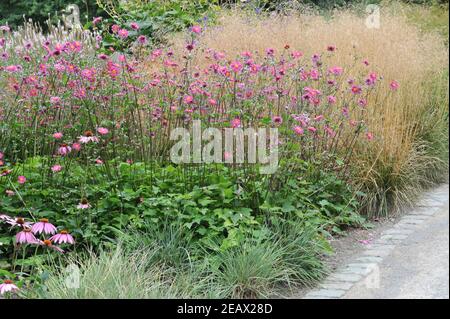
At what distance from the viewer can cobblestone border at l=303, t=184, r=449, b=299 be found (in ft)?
14.0

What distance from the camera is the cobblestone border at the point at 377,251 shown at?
168 inches

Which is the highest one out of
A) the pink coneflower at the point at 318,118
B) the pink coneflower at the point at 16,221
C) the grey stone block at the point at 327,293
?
the pink coneflower at the point at 318,118

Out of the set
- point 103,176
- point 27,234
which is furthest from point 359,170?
point 27,234

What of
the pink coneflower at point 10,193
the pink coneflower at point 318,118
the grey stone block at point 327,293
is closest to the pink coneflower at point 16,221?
the pink coneflower at point 10,193

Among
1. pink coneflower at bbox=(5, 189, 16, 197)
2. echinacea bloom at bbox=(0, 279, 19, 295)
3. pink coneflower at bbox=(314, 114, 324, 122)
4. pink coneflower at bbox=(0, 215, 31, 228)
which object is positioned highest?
pink coneflower at bbox=(314, 114, 324, 122)

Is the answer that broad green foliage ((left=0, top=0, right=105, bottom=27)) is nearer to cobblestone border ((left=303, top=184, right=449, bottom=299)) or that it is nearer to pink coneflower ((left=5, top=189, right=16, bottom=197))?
cobblestone border ((left=303, top=184, right=449, bottom=299))

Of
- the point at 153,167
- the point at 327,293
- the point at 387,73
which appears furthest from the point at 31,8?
the point at 327,293

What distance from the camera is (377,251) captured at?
5035 mm

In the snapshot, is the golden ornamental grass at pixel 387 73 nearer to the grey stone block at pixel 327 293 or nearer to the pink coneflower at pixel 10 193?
the grey stone block at pixel 327 293

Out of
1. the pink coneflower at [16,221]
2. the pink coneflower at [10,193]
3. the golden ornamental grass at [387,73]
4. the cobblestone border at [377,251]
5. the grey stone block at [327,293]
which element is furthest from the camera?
the golden ornamental grass at [387,73]

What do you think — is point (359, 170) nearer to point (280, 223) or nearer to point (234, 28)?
point (280, 223)

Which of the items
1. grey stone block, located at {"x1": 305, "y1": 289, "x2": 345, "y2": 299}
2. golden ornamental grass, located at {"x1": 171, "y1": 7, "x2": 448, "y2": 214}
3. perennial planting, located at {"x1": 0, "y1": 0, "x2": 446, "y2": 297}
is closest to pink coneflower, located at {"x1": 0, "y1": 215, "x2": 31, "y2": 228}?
perennial planting, located at {"x1": 0, "y1": 0, "x2": 446, "y2": 297}

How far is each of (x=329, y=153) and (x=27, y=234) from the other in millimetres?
2578

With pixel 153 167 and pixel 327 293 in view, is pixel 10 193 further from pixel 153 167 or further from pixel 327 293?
pixel 327 293
